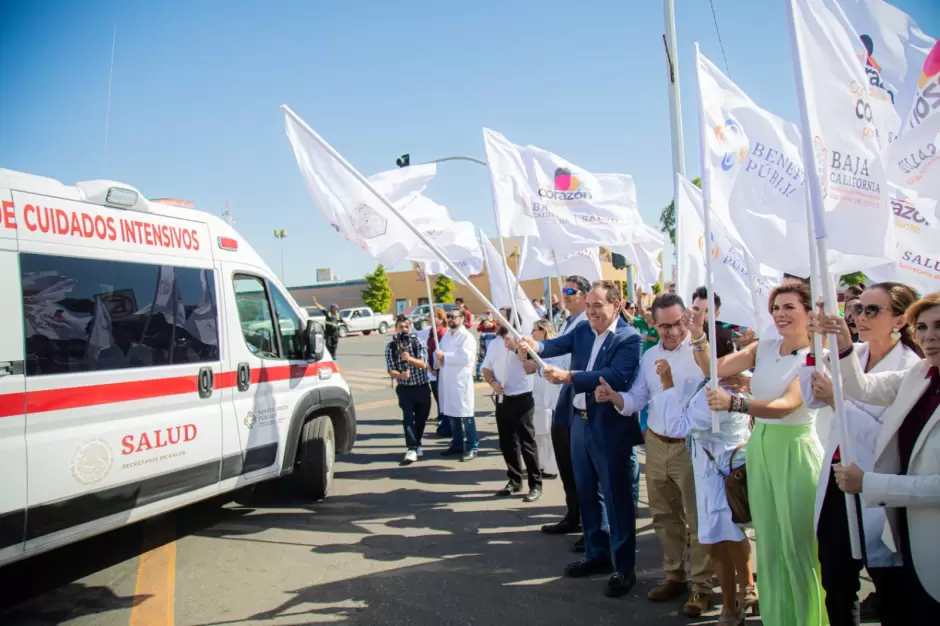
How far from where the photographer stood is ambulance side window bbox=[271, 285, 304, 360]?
6.11m

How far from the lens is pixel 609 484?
412 centimetres

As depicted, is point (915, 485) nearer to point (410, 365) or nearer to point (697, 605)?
point (697, 605)

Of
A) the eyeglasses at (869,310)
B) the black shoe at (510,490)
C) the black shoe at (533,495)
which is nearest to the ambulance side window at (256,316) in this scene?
the black shoe at (510,490)

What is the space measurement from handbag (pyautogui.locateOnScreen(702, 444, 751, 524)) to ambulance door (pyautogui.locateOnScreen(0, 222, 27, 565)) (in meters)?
3.96

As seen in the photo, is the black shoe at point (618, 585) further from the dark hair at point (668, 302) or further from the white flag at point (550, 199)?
the white flag at point (550, 199)

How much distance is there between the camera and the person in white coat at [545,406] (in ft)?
20.9

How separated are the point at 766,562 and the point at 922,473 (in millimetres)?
1116

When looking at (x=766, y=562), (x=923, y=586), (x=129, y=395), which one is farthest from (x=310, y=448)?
(x=923, y=586)

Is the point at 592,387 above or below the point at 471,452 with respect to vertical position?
above

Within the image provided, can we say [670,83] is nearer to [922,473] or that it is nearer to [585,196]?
[585,196]

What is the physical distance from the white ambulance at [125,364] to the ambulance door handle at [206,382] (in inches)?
0.5

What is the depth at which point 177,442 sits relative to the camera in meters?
4.70

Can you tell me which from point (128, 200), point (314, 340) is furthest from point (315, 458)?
point (128, 200)

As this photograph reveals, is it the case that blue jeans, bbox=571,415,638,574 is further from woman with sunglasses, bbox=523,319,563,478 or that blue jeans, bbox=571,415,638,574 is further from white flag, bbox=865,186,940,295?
white flag, bbox=865,186,940,295
